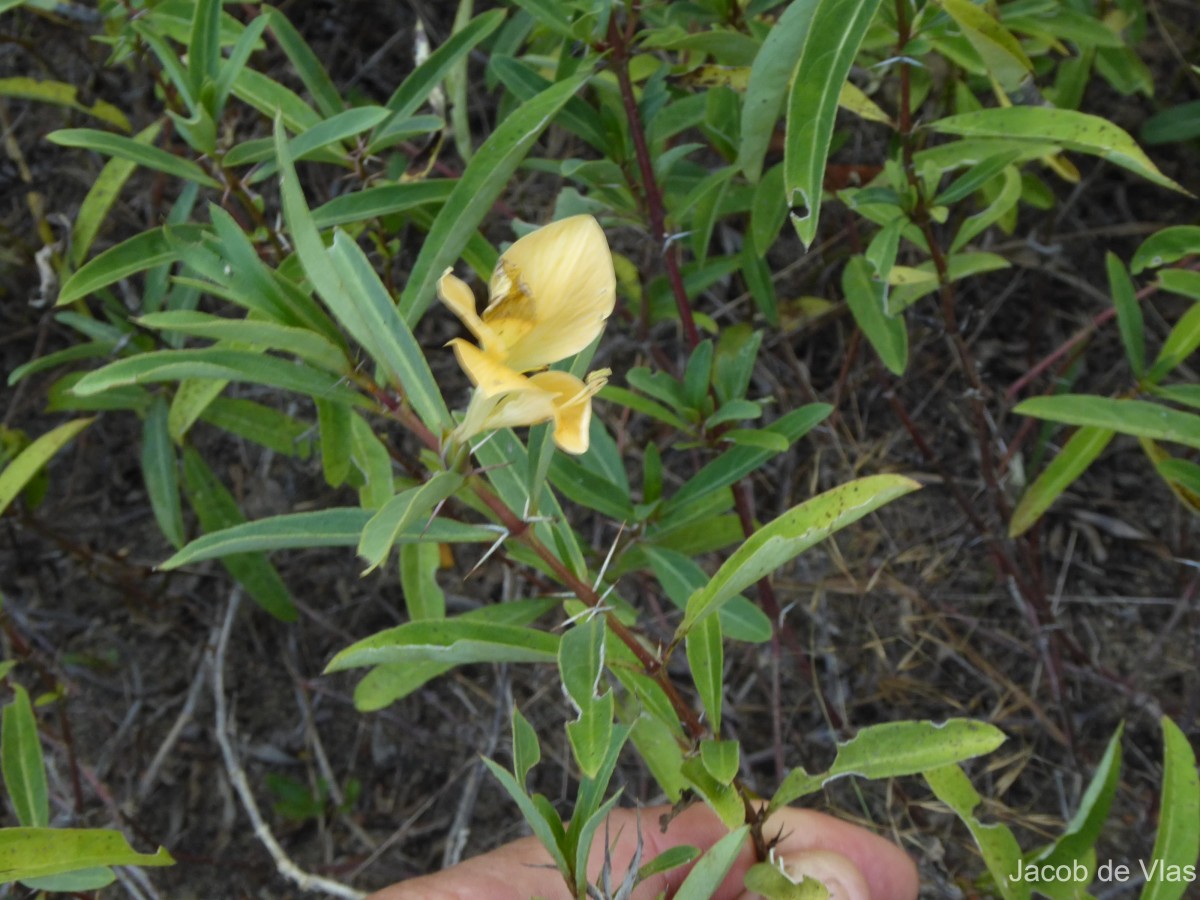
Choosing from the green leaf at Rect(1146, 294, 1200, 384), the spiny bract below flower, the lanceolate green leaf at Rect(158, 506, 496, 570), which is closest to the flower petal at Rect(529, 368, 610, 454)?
the spiny bract below flower

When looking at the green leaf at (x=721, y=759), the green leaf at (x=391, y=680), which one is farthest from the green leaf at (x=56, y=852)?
the green leaf at (x=721, y=759)

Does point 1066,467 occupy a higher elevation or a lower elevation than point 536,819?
lower

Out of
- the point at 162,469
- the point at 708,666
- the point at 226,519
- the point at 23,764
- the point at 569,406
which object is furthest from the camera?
the point at 226,519

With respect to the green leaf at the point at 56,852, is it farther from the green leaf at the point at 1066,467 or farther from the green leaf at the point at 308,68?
the green leaf at the point at 1066,467

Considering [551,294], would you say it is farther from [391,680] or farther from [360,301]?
[391,680]

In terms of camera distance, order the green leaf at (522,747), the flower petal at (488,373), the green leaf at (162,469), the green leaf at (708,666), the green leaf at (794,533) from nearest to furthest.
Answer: the flower petal at (488,373) < the green leaf at (794,533) < the green leaf at (522,747) < the green leaf at (708,666) < the green leaf at (162,469)

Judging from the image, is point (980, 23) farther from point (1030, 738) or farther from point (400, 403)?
point (1030, 738)

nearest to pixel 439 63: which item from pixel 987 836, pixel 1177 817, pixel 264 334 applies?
pixel 264 334

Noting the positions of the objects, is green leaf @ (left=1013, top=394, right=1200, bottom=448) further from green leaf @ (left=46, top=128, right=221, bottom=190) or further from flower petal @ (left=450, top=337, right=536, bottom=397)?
green leaf @ (left=46, top=128, right=221, bottom=190)
